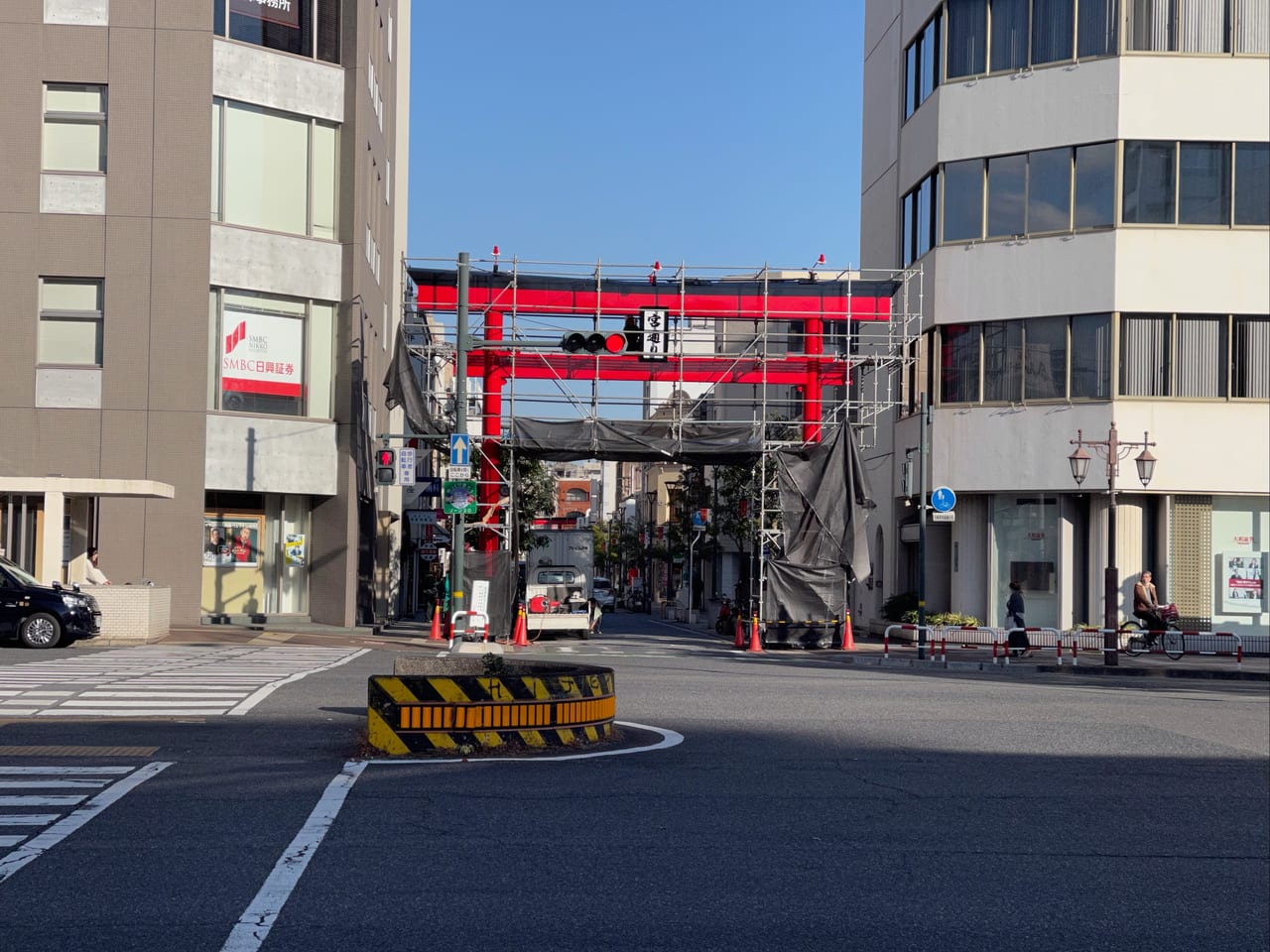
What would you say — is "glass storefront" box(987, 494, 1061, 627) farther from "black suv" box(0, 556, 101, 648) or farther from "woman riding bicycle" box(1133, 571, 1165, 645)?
"black suv" box(0, 556, 101, 648)

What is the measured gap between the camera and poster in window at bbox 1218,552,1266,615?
35.2 m

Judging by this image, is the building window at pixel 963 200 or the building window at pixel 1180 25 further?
the building window at pixel 963 200

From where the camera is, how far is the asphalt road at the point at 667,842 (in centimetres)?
722

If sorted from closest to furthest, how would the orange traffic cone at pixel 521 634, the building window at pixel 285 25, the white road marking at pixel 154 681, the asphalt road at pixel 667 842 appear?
1. the asphalt road at pixel 667 842
2. the white road marking at pixel 154 681
3. the building window at pixel 285 25
4. the orange traffic cone at pixel 521 634

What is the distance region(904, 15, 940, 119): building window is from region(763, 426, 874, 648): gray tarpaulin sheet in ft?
35.4

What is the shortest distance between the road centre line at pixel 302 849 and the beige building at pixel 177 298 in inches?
820

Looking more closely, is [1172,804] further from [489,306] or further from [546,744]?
[489,306]

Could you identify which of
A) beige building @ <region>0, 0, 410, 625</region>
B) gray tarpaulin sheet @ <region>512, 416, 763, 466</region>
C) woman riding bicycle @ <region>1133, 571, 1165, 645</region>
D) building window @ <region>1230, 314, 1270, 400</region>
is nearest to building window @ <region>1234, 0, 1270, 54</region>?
building window @ <region>1230, 314, 1270, 400</region>

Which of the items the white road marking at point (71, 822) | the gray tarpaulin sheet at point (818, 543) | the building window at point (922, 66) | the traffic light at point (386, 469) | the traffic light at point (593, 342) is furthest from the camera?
the building window at point (922, 66)

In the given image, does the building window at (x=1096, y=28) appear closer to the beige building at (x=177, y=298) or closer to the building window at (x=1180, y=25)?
the building window at (x=1180, y=25)

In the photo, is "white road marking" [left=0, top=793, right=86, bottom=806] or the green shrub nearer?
"white road marking" [left=0, top=793, right=86, bottom=806]

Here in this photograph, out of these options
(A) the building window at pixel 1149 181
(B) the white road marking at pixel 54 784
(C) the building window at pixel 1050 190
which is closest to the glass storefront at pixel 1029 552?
(C) the building window at pixel 1050 190

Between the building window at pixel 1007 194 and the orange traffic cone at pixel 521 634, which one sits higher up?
the building window at pixel 1007 194

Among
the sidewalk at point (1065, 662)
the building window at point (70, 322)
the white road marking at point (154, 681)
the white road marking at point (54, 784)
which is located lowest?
the sidewalk at point (1065, 662)
